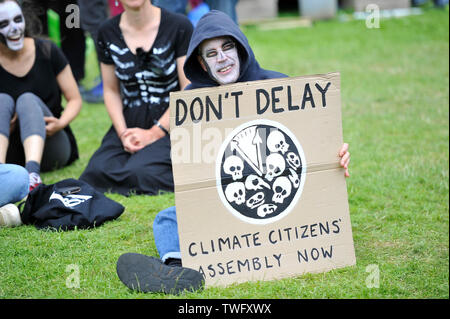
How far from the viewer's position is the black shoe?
2705mm

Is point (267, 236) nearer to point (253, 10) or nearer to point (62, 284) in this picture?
point (62, 284)

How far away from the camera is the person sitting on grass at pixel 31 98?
14.4 ft

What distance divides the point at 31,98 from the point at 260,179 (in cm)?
236

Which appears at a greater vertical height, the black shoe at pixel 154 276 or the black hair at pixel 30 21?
the black hair at pixel 30 21

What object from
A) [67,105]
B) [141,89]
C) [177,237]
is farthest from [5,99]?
[177,237]

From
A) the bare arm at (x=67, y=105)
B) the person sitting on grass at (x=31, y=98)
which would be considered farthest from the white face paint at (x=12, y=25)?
the bare arm at (x=67, y=105)

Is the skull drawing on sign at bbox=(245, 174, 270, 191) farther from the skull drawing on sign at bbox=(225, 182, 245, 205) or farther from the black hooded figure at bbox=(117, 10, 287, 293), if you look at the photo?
the black hooded figure at bbox=(117, 10, 287, 293)

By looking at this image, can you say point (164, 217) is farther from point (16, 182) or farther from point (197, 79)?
point (16, 182)

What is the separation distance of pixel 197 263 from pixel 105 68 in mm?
2290

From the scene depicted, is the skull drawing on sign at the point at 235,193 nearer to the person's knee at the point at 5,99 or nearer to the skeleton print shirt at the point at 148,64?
the skeleton print shirt at the point at 148,64

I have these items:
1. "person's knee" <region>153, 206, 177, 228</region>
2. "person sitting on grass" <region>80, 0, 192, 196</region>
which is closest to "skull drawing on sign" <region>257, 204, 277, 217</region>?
"person's knee" <region>153, 206, 177, 228</region>

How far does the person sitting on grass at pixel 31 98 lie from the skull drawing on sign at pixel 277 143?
1.94 meters

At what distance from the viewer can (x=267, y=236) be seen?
2875 millimetres

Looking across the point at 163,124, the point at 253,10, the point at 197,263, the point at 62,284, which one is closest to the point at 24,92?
the point at 163,124
